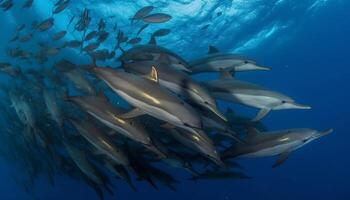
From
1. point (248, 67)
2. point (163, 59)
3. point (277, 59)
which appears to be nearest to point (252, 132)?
point (248, 67)

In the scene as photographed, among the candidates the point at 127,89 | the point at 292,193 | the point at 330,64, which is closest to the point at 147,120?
the point at 127,89

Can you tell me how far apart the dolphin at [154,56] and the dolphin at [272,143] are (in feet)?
5.07

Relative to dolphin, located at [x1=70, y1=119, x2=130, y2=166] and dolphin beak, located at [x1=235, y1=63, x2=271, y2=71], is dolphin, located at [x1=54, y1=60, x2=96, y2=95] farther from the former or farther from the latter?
dolphin beak, located at [x1=235, y1=63, x2=271, y2=71]

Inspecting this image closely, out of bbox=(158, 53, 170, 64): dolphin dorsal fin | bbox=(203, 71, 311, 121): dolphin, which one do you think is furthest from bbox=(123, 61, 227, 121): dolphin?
bbox=(203, 71, 311, 121): dolphin

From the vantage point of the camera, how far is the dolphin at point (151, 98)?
3926 mm

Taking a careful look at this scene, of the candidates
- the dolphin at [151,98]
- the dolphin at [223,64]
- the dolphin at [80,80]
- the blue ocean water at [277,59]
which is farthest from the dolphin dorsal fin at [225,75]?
the blue ocean water at [277,59]

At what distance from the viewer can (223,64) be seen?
633cm

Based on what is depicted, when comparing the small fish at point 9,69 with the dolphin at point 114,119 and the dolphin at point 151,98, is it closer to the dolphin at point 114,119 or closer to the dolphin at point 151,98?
the dolphin at point 114,119

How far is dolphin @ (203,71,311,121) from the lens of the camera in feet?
17.9

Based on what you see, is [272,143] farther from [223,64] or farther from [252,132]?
[223,64]

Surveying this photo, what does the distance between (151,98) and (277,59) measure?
30234 millimetres

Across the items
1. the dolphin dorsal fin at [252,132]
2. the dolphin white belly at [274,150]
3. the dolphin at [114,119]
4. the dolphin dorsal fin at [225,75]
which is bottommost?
the dolphin white belly at [274,150]

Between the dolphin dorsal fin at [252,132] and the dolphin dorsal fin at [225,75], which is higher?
the dolphin dorsal fin at [225,75]

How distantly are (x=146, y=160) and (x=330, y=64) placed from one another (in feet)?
102
